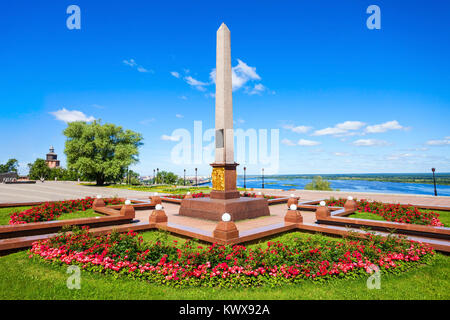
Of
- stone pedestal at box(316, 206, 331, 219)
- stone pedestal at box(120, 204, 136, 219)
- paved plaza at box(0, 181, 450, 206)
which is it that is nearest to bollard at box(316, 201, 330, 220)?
stone pedestal at box(316, 206, 331, 219)

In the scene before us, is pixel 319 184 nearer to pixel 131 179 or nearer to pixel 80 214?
pixel 131 179

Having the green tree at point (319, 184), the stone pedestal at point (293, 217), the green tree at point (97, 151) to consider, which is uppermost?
the green tree at point (97, 151)

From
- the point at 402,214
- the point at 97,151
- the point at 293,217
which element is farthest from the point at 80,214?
Result: the point at 97,151

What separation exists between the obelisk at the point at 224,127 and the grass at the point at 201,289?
6547 mm

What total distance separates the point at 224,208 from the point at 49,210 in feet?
25.5

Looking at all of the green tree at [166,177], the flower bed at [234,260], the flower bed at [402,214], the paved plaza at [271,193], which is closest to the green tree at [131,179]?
the green tree at [166,177]

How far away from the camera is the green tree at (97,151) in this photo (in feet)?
119

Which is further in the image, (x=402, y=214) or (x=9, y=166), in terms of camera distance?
(x=9, y=166)

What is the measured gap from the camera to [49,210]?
10.6 meters

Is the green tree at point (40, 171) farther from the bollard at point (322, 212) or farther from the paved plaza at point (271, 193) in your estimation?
the bollard at point (322, 212)

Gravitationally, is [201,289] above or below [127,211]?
below

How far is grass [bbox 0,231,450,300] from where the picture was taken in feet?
13.6

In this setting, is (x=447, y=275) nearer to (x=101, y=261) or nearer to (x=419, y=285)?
(x=419, y=285)
